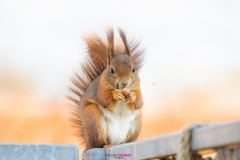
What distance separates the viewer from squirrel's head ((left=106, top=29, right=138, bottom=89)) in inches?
164

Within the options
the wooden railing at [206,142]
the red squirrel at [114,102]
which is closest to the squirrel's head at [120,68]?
the red squirrel at [114,102]

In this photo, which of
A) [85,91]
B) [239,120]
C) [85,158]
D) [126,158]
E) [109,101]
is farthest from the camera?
[85,91]

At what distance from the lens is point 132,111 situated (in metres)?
4.21

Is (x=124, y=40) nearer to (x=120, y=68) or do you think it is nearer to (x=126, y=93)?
(x=120, y=68)

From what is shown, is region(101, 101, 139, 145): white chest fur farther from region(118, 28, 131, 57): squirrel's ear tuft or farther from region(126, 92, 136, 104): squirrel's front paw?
region(118, 28, 131, 57): squirrel's ear tuft

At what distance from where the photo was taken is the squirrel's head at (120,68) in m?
4.18

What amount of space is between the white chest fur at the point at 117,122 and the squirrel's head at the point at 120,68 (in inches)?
6.5

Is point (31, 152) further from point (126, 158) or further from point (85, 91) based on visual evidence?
point (85, 91)

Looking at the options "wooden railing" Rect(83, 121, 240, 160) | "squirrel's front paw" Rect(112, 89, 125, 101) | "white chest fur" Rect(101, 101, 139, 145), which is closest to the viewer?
"wooden railing" Rect(83, 121, 240, 160)

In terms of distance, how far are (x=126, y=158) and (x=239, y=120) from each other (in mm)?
1311

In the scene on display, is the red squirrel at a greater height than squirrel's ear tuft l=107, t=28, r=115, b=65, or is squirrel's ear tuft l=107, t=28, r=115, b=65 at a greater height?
squirrel's ear tuft l=107, t=28, r=115, b=65

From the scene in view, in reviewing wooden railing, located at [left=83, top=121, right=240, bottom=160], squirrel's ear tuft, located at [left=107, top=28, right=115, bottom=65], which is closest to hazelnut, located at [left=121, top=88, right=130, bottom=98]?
squirrel's ear tuft, located at [left=107, top=28, right=115, bottom=65]

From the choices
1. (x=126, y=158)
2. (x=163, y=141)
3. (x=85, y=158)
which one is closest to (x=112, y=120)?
(x=85, y=158)

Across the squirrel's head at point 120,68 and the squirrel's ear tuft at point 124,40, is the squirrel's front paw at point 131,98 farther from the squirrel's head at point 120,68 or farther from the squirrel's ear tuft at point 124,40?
the squirrel's ear tuft at point 124,40
